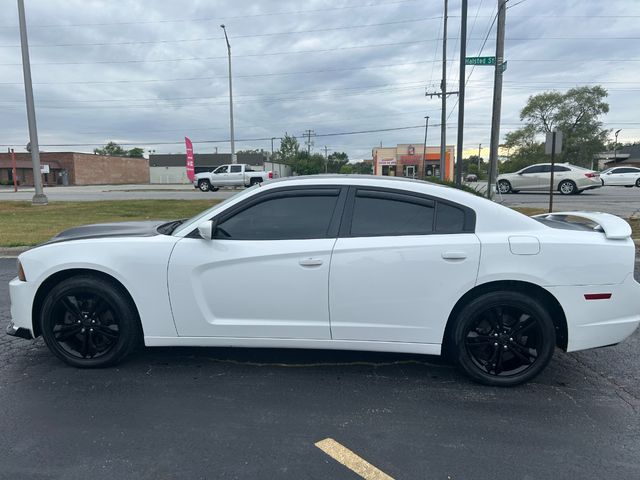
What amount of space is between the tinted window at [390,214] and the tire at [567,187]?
20.5m

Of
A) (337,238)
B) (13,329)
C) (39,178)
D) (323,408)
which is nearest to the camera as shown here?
(323,408)

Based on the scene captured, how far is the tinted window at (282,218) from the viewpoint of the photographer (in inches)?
136

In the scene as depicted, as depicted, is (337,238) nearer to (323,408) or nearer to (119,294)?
(323,408)

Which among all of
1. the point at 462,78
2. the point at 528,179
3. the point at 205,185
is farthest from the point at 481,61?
the point at 205,185

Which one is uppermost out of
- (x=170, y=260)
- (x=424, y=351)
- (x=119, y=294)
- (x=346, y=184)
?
(x=346, y=184)

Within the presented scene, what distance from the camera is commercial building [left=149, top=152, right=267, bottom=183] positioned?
71.5 meters

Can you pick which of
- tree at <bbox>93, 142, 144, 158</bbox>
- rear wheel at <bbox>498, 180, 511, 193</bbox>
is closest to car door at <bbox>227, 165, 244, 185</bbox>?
rear wheel at <bbox>498, 180, 511, 193</bbox>

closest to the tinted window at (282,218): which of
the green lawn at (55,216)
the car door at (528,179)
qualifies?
the green lawn at (55,216)

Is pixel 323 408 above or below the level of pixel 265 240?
below

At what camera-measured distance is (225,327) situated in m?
3.46

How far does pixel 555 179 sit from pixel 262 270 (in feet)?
69.7

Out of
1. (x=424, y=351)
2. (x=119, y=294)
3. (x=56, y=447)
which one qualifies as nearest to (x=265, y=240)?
(x=119, y=294)

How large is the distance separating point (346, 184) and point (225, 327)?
1.42m

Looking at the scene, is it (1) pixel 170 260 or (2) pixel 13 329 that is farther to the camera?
(2) pixel 13 329
